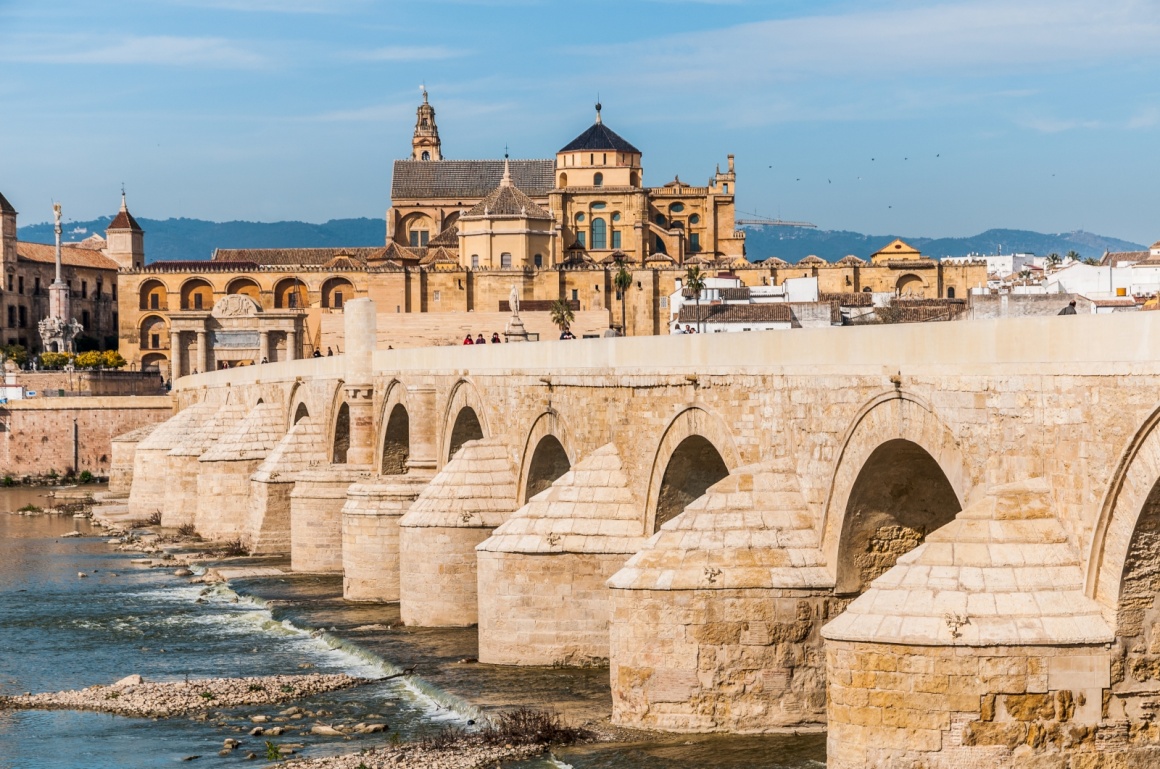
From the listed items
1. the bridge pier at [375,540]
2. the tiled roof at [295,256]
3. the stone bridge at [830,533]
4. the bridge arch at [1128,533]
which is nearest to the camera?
the bridge arch at [1128,533]

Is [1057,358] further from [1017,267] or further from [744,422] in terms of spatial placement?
[1017,267]

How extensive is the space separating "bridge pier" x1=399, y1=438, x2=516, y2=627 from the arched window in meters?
66.7

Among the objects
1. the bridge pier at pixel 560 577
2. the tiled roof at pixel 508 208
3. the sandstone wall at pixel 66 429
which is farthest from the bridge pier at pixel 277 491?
the tiled roof at pixel 508 208

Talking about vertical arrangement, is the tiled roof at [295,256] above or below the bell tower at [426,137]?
below

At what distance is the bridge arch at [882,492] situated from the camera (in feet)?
45.1

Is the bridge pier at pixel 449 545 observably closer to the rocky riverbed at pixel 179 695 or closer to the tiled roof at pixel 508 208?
the rocky riverbed at pixel 179 695

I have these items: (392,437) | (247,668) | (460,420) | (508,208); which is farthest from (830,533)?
(508,208)

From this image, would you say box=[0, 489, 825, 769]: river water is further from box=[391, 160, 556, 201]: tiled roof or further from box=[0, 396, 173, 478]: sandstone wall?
box=[391, 160, 556, 201]: tiled roof

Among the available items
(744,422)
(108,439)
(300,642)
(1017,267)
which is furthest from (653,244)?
(744,422)

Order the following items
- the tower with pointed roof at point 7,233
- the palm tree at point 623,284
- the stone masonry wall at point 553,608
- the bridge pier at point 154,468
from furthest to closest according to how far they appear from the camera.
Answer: the tower with pointed roof at point 7,233 < the palm tree at point 623,284 < the bridge pier at point 154,468 < the stone masonry wall at point 553,608

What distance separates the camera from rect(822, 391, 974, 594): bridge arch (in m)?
13.7

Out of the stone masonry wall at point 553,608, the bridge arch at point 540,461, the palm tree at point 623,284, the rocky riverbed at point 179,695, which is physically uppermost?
the palm tree at point 623,284

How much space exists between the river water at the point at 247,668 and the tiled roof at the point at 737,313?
822 inches

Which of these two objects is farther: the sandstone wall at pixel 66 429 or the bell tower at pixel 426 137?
the bell tower at pixel 426 137
